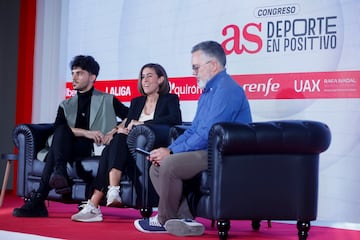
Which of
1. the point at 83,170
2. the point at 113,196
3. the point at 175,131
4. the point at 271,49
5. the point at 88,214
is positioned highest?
the point at 271,49

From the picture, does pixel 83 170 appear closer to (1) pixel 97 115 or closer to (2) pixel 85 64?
(1) pixel 97 115

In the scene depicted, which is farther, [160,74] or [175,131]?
[160,74]

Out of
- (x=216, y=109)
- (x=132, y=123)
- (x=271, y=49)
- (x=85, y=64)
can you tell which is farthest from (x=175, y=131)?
(x=271, y=49)

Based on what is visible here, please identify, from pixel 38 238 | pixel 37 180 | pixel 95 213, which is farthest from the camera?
pixel 37 180

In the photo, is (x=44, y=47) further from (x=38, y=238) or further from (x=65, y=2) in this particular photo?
(x=38, y=238)

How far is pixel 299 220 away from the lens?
147 inches

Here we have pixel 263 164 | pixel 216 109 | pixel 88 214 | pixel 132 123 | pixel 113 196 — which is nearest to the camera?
pixel 263 164

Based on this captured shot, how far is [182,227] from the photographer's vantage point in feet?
12.6

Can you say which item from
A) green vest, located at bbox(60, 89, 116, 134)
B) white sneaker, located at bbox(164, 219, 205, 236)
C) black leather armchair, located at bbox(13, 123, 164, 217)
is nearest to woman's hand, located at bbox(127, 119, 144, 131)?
black leather armchair, located at bbox(13, 123, 164, 217)

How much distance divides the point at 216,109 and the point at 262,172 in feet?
1.39

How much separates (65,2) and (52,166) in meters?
2.47

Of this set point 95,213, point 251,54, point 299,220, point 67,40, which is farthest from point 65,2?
point 299,220

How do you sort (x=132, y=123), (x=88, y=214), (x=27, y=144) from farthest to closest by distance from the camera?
(x=27, y=144) → (x=132, y=123) → (x=88, y=214)

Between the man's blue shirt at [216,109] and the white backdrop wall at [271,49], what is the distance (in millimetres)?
1224
